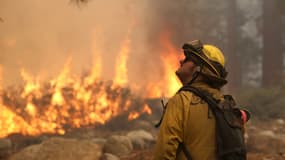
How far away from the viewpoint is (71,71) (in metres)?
15.7

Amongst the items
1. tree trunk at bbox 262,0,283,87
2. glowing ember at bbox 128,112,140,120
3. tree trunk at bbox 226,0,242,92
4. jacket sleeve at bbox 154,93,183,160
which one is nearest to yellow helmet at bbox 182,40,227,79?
jacket sleeve at bbox 154,93,183,160

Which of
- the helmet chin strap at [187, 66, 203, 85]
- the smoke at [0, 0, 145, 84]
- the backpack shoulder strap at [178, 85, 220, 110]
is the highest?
the smoke at [0, 0, 145, 84]

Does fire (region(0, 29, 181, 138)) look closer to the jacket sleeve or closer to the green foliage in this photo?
the green foliage

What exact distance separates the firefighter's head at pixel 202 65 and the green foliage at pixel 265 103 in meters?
13.5

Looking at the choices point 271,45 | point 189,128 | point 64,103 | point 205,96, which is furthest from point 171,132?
point 271,45

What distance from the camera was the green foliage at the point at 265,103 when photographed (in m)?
16.0

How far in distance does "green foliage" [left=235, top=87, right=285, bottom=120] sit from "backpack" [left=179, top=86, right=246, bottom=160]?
44.5ft

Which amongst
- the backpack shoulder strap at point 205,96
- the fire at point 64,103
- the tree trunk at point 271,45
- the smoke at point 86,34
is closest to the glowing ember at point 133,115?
the fire at point 64,103

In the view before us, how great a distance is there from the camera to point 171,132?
2660mm

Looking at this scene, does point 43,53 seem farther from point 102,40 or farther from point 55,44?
point 102,40

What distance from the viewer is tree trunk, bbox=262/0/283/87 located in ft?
70.6

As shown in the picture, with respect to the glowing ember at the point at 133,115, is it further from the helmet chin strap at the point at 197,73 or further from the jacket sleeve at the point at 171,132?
the jacket sleeve at the point at 171,132

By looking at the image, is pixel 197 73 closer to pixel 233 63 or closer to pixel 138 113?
pixel 138 113

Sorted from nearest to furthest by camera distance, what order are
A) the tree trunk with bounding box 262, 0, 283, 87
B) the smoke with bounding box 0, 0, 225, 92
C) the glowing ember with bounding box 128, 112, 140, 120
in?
the smoke with bounding box 0, 0, 225, 92, the glowing ember with bounding box 128, 112, 140, 120, the tree trunk with bounding box 262, 0, 283, 87
